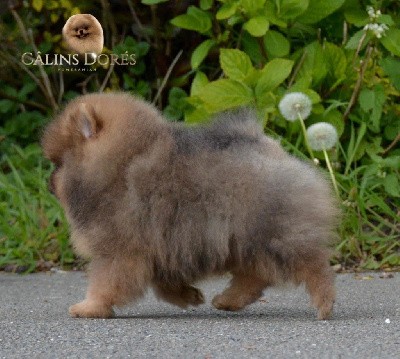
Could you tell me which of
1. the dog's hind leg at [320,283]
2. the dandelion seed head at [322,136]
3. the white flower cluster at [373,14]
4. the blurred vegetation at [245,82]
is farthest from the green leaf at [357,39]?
the dog's hind leg at [320,283]

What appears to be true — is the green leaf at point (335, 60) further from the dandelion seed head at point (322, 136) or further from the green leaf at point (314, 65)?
the dandelion seed head at point (322, 136)

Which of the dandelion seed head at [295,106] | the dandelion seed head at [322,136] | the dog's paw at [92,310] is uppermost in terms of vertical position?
the dandelion seed head at [295,106]

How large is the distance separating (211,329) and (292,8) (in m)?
3.07

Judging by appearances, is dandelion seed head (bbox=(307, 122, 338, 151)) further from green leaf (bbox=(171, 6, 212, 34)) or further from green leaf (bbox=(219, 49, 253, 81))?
green leaf (bbox=(171, 6, 212, 34))

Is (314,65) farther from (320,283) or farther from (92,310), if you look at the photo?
(92,310)

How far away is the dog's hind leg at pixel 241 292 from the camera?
491 cm

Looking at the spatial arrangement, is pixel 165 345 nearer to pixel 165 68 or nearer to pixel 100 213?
pixel 100 213

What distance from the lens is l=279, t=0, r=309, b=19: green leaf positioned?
22.5ft

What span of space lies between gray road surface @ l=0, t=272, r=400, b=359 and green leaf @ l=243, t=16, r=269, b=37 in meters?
1.73

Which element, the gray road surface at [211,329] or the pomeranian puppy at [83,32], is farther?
the pomeranian puppy at [83,32]

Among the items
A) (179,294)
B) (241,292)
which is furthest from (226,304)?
(179,294)

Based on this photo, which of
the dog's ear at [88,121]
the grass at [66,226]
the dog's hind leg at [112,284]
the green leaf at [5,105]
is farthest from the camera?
the green leaf at [5,105]

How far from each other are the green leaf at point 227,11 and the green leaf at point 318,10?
467 millimetres

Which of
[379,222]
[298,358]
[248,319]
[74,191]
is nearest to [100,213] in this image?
[74,191]
